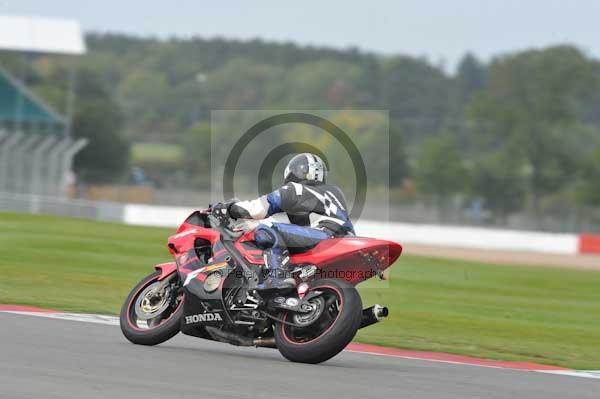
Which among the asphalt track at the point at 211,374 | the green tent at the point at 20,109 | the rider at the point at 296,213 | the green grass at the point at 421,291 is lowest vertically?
the green grass at the point at 421,291

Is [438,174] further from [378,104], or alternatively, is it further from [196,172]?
[378,104]

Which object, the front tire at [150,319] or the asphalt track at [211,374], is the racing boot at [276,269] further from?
the front tire at [150,319]

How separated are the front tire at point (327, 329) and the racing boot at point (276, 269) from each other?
29 cm

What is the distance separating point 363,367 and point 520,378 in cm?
125

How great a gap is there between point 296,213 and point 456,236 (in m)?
34.0

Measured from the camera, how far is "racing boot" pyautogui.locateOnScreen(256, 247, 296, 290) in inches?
362

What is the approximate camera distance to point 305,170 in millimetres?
9555

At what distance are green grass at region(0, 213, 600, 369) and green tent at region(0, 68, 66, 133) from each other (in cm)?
2192

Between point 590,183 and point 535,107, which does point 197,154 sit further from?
point 590,183

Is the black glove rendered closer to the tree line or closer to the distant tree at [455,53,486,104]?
the tree line

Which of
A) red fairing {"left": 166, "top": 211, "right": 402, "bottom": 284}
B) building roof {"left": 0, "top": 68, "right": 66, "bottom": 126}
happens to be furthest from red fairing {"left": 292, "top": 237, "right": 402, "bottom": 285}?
building roof {"left": 0, "top": 68, "right": 66, "bottom": 126}

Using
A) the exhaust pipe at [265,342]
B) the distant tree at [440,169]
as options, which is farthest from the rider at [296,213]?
the distant tree at [440,169]

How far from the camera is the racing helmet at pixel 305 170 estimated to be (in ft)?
31.3

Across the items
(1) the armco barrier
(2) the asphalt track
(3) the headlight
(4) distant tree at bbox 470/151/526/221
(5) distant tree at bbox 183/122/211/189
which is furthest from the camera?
(5) distant tree at bbox 183/122/211/189
